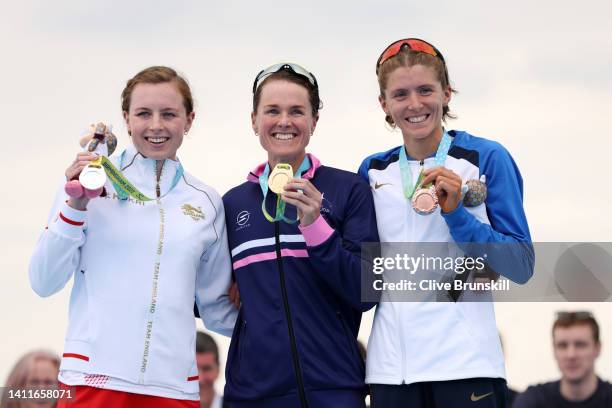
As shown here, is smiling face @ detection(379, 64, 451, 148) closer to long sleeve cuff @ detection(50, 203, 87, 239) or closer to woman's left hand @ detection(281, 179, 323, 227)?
woman's left hand @ detection(281, 179, 323, 227)

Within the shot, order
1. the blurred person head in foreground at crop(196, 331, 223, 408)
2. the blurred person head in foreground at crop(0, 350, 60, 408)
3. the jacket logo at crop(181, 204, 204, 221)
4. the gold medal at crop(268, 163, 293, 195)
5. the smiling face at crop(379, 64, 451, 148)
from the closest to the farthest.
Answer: the gold medal at crop(268, 163, 293, 195)
the smiling face at crop(379, 64, 451, 148)
the jacket logo at crop(181, 204, 204, 221)
the blurred person head in foreground at crop(0, 350, 60, 408)
the blurred person head in foreground at crop(196, 331, 223, 408)

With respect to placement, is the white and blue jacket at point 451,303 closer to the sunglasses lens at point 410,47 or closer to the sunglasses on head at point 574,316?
the sunglasses lens at point 410,47

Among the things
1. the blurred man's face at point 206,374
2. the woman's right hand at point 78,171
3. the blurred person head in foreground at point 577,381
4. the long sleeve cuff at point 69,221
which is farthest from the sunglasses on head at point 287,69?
the blurred man's face at point 206,374

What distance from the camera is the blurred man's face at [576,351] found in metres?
7.58

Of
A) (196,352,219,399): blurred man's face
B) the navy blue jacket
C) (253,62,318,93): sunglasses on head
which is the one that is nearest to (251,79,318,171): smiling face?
(253,62,318,93): sunglasses on head

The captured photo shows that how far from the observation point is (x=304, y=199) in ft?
19.4

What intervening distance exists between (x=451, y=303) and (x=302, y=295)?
0.93m

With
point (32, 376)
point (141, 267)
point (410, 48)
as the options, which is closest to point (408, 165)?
point (410, 48)

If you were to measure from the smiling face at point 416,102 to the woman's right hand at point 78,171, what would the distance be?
1.96 meters

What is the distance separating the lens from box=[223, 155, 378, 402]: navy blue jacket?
19.6 feet

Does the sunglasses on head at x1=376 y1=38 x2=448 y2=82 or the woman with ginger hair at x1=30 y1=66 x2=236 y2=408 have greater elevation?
the sunglasses on head at x1=376 y1=38 x2=448 y2=82

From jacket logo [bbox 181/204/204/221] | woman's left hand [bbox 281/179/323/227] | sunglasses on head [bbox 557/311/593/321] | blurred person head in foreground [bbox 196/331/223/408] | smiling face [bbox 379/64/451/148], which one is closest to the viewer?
woman's left hand [bbox 281/179/323/227]

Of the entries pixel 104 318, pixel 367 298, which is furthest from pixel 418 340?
pixel 104 318

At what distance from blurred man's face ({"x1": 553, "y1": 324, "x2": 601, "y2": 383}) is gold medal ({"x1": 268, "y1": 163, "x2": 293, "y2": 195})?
293 centimetres
